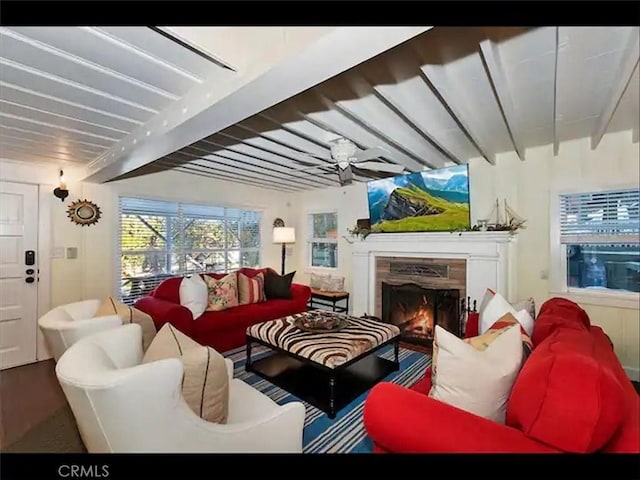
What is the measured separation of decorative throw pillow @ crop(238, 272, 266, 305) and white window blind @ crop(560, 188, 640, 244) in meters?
3.47

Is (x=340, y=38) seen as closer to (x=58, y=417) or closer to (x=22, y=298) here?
(x=58, y=417)

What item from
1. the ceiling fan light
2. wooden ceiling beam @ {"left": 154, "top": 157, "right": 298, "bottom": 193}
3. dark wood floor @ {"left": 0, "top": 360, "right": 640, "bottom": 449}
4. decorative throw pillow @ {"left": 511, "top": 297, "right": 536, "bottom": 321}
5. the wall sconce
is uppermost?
wooden ceiling beam @ {"left": 154, "top": 157, "right": 298, "bottom": 193}

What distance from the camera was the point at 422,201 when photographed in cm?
397

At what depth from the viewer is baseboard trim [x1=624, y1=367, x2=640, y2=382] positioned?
1.26 meters

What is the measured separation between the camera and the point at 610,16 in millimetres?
1146

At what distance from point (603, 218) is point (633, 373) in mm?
660

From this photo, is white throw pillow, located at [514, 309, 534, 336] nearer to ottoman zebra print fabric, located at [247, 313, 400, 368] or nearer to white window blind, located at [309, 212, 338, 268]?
ottoman zebra print fabric, located at [247, 313, 400, 368]

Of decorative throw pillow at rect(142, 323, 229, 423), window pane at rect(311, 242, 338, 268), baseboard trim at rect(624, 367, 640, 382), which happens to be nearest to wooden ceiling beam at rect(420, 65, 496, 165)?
baseboard trim at rect(624, 367, 640, 382)

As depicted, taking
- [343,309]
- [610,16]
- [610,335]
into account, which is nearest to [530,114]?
[610,16]

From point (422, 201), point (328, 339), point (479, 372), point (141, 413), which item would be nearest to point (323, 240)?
point (422, 201)

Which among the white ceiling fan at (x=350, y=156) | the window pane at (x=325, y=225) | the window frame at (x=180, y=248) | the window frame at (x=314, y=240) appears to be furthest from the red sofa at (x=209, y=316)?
the white ceiling fan at (x=350, y=156)

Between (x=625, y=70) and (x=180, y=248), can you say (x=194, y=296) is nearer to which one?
(x=180, y=248)

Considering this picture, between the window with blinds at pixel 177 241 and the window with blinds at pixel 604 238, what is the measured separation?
14.7 feet

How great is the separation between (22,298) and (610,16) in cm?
507
